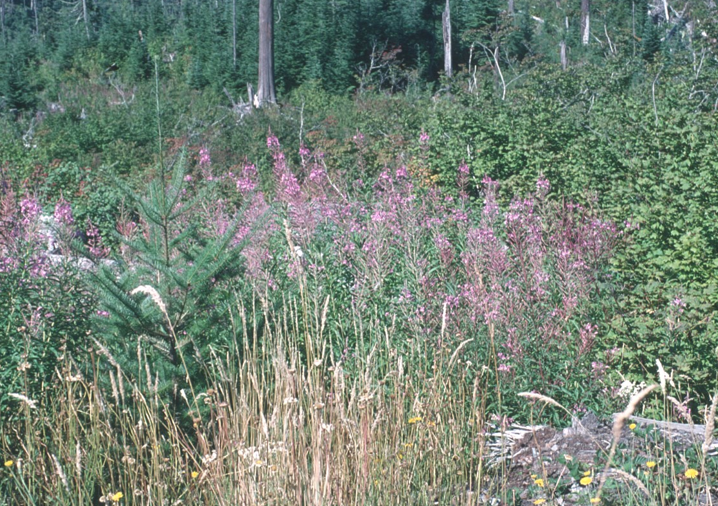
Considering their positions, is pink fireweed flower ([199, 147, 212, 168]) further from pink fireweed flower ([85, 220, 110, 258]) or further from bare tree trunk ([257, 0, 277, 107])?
bare tree trunk ([257, 0, 277, 107])

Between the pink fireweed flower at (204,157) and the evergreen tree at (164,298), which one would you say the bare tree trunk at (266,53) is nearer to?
the pink fireweed flower at (204,157)

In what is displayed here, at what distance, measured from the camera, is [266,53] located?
20.3 meters

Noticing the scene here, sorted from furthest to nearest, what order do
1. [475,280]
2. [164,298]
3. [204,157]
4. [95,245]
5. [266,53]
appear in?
[266,53], [95,245], [204,157], [475,280], [164,298]

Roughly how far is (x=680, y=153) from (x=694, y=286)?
185 centimetres

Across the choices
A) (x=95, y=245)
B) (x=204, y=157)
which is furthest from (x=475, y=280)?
(x=95, y=245)

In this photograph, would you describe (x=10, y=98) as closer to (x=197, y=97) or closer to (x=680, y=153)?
(x=197, y=97)

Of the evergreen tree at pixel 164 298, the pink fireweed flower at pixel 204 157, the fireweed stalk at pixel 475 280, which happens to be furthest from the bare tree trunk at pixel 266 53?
the evergreen tree at pixel 164 298

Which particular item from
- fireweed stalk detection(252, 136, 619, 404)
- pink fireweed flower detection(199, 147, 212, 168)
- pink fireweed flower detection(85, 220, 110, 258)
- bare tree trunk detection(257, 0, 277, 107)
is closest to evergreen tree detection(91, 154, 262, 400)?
fireweed stalk detection(252, 136, 619, 404)

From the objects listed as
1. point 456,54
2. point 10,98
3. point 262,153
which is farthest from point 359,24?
point 262,153

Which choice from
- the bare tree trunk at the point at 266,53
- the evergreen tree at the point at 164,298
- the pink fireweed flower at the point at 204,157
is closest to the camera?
the evergreen tree at the point at 164,298

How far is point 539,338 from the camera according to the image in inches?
146

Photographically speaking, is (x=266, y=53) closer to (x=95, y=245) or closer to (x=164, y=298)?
(x=95, y=245)

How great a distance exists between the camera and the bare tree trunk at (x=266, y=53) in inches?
781

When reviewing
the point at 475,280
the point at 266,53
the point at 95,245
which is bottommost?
the point at 95,245
